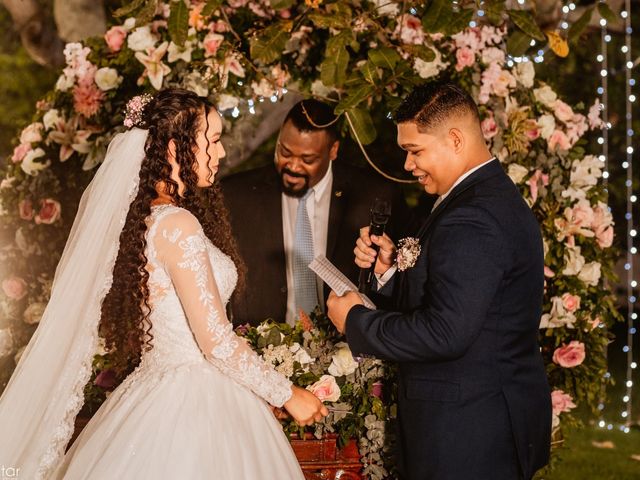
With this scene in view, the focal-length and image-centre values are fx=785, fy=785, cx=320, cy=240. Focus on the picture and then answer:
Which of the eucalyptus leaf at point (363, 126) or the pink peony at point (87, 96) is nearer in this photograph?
the eucalyptus leaf at point (363, 126)

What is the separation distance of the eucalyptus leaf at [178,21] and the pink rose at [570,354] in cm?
243

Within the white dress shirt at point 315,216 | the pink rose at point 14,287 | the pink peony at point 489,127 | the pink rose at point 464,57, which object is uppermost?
the pink rose at point 464,57

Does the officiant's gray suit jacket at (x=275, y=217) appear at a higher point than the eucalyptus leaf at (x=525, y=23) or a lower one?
lower

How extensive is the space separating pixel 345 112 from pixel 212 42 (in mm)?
796

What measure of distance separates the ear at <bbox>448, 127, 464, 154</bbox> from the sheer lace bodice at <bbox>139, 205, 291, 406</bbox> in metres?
0.95

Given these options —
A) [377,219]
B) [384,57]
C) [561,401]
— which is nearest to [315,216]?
[384,57]

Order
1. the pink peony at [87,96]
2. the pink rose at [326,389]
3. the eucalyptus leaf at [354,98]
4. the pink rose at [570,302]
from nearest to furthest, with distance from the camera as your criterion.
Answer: the pink rose at [326,389] < the eucalyptus leaf at [354,98] < the pink rose at [570,302] < the pink peony at [87,96]

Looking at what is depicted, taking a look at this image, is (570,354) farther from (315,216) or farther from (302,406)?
(302,406)

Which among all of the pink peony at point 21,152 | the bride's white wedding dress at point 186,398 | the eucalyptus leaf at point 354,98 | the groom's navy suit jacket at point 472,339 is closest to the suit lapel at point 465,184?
the groom's navy suit jacket at point 472,339

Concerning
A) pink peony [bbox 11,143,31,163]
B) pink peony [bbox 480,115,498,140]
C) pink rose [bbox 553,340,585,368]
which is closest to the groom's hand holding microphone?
pink peony [bbox 480,115,498,140]

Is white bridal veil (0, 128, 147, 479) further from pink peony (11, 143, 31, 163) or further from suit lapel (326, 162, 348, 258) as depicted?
pink peony (11, 143, 31, 163)

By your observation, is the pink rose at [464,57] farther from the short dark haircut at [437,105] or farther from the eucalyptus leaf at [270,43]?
the short dark haircut at [437,105]

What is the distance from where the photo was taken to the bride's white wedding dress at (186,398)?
2568mm

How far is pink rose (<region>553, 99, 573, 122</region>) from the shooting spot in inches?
161
